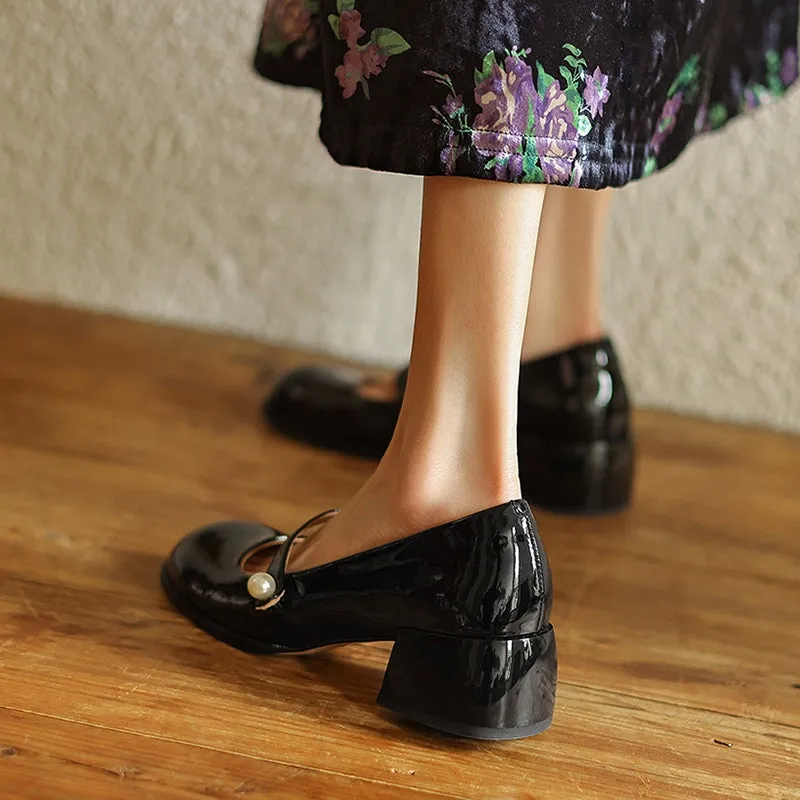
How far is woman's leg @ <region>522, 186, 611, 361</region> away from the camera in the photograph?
3.28 feet

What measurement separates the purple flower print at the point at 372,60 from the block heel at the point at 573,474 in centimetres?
49

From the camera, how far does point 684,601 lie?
35.4 inches

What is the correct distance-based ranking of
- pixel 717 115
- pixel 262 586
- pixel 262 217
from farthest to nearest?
pixel 262 217
pixel 717 115
pixel 262 586

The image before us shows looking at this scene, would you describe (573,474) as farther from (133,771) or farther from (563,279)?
(133,771)

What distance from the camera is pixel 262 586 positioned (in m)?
0.69

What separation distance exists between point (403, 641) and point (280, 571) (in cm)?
10

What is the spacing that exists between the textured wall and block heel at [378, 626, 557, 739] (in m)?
0.82

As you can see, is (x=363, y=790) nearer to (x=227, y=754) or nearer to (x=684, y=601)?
(x=227, y=754)


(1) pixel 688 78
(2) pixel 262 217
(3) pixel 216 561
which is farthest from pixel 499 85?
(2) pixel 262 217

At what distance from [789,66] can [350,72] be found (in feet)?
1.87

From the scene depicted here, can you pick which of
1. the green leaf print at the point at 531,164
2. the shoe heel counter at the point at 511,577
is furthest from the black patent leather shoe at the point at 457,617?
the green leaf print at the point at 531,164

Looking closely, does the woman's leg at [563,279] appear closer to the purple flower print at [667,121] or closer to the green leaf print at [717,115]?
the green leaf print at [717,115]

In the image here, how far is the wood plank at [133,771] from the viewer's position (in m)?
0.55

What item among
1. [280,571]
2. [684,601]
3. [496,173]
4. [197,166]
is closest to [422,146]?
[496,173]
